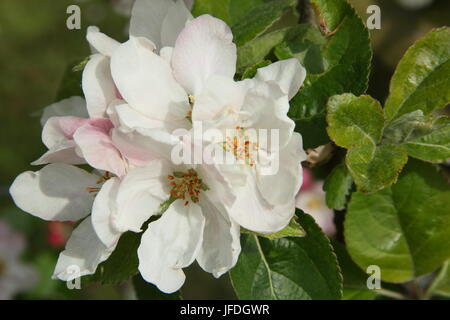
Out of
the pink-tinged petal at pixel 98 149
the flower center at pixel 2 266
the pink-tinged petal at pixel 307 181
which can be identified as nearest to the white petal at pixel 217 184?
the pink-tinged petal at pixel 98 149

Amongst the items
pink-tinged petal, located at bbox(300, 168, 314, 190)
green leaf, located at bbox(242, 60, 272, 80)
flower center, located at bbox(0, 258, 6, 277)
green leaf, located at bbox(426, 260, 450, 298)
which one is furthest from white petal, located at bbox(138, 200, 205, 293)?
flower center, located at bbox(0, 258, 6, 277)

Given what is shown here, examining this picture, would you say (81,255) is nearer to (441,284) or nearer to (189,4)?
(189,4)

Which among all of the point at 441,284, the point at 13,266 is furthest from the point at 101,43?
the point at 13,266

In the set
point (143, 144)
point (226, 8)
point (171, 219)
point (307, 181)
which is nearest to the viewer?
point (143, 144)

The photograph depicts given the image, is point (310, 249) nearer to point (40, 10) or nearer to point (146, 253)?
point (146, 253)

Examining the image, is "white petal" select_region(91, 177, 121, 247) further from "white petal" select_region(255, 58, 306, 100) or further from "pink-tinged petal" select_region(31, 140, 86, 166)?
"white petal" select_region(255, 58, 306, 100)

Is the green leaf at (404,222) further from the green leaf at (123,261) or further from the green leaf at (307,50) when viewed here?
the green leaf at (123,261)
